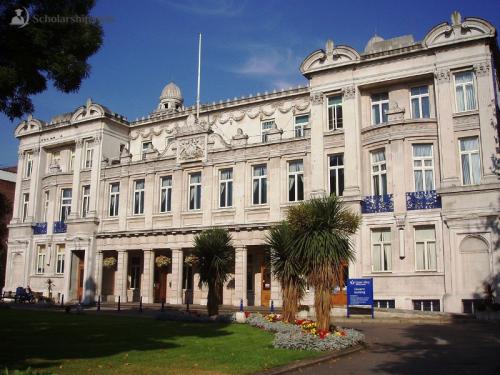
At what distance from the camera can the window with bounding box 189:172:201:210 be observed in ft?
120

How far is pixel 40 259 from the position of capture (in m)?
43.6

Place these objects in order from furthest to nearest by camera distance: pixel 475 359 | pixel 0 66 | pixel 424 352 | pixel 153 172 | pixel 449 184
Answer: pixel 153 172 → pixel 449 184 → pixel 424 352 → pixel 475 359 → pixel 0 66

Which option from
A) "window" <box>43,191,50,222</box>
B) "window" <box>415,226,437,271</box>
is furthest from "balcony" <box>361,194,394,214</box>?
"window" <box>43,191,50,222</box>

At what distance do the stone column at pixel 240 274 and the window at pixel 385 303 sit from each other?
845cm

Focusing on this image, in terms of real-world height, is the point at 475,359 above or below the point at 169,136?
below

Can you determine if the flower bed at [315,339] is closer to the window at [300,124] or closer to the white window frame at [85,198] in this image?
the window at [300,124]

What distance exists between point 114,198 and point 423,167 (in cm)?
2340

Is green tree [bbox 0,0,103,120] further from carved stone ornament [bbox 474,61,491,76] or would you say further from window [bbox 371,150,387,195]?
carved stone ornament [bbox 474,61,491,76]

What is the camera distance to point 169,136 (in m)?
41.4

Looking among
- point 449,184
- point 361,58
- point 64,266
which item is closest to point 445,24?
point 361,58

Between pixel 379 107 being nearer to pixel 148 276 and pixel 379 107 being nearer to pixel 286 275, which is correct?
pixel 286 275

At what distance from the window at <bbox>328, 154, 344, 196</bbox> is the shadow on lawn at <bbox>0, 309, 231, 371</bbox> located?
12452mm

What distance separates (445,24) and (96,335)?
23.7 m

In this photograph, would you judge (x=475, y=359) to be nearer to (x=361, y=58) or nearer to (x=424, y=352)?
(x=424, y=352)
